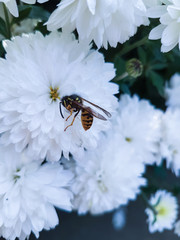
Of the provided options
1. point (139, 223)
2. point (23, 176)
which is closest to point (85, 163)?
point (23, 176)

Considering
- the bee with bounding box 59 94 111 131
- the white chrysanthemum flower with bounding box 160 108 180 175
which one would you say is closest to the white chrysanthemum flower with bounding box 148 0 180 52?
the bee with bounding box 59 94 111 131

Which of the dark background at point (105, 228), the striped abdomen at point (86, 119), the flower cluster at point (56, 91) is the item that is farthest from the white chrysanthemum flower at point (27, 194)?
the dark background at point (105, 228)

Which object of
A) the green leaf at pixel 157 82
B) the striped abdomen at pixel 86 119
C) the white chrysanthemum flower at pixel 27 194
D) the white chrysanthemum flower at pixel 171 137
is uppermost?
the striped abdomen at pixel 86 119

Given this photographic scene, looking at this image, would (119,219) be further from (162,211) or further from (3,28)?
(3,28)

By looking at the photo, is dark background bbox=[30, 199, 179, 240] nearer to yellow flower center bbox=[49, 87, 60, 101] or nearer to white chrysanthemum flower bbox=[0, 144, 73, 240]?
white chrysanthemum flower bbox=[0, 144, 73, 240]

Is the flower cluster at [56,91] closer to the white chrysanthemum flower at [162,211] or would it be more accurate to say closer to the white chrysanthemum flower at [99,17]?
the white chrysanthemum flower at [99,17]

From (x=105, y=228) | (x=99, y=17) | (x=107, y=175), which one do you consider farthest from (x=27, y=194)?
(x=105, y=228)
